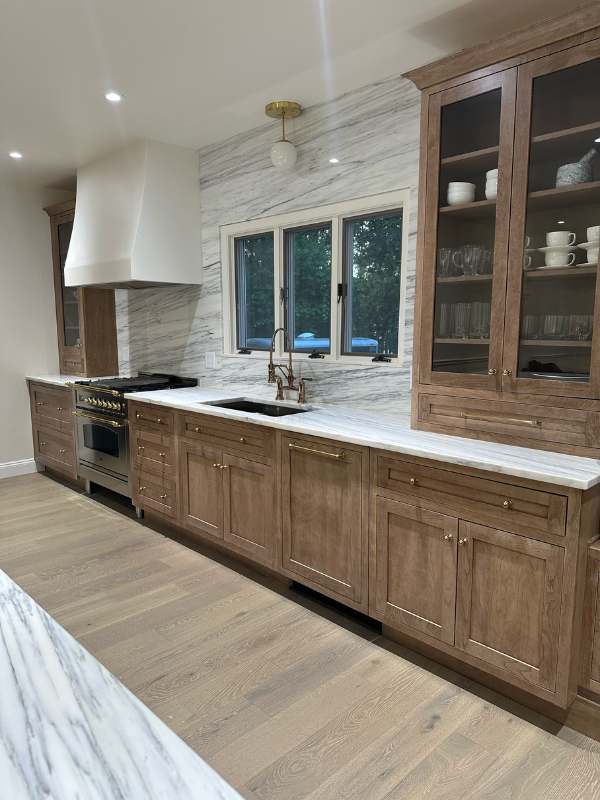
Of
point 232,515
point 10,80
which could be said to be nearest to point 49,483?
point 232,515

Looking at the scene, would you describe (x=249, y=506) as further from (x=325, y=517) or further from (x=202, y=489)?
(x=325, y=517)

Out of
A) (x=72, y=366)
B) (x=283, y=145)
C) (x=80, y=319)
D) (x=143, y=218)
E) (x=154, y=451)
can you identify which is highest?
(x=283, y=145)

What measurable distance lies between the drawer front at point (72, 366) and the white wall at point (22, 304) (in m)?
0.15

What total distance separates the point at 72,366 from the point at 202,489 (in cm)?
251

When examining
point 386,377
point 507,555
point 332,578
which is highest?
point 386,377

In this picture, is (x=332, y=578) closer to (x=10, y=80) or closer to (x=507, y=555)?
(x=507, y=555)

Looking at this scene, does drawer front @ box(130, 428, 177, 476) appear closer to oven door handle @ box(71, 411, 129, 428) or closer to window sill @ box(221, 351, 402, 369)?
oven door handle @ box(71, 411, 129, 428)

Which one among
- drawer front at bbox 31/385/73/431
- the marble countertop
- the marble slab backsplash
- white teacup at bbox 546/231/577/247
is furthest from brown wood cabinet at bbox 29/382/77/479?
the marble countertop

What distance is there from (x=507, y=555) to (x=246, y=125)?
3016 millimetres

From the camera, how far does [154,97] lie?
3123 mm

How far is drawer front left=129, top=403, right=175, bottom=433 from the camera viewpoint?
3.62 meters

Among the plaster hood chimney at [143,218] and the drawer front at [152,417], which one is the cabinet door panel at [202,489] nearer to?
the drawer front at [152,417]

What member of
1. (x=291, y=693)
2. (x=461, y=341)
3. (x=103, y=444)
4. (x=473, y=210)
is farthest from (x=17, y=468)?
(x=473, y=210)

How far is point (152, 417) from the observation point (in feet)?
12.3
